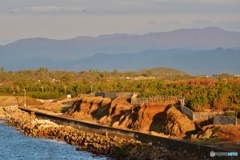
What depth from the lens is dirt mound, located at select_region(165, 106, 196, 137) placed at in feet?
177

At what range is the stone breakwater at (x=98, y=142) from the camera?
47.1m

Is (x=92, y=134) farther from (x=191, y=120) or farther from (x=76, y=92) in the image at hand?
(x=76, y=92)

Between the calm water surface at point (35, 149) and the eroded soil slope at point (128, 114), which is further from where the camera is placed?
the eroded soil slope at point (128, 114)

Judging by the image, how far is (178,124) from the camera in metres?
55.2

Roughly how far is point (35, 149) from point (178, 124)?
13.6 meters

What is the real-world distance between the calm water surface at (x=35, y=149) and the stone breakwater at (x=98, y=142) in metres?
1.29

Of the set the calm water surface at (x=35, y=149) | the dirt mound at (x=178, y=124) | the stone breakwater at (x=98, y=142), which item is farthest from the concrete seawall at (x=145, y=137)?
the calm water surface at (x=35, y=149)

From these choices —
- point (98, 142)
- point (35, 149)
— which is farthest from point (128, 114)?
point (35, 149)

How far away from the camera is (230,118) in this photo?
5022 cm

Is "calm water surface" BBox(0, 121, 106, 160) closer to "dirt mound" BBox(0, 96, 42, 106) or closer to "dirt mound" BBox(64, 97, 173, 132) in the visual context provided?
"dirt mound" BBox(64, 97, 173, 132)

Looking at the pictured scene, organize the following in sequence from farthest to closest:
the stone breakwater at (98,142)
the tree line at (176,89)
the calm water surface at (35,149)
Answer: the tree line at (176,89), the calm water surface at (35,149), the stone breakwater at (98,142)

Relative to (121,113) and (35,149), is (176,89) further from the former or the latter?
(35,149)

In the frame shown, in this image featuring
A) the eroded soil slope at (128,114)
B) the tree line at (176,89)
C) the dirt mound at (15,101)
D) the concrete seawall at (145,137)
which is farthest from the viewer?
the dirt mound at (15,101)

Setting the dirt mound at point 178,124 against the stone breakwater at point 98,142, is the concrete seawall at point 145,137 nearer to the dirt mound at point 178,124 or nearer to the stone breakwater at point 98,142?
the stone breakwater at point 98,142
